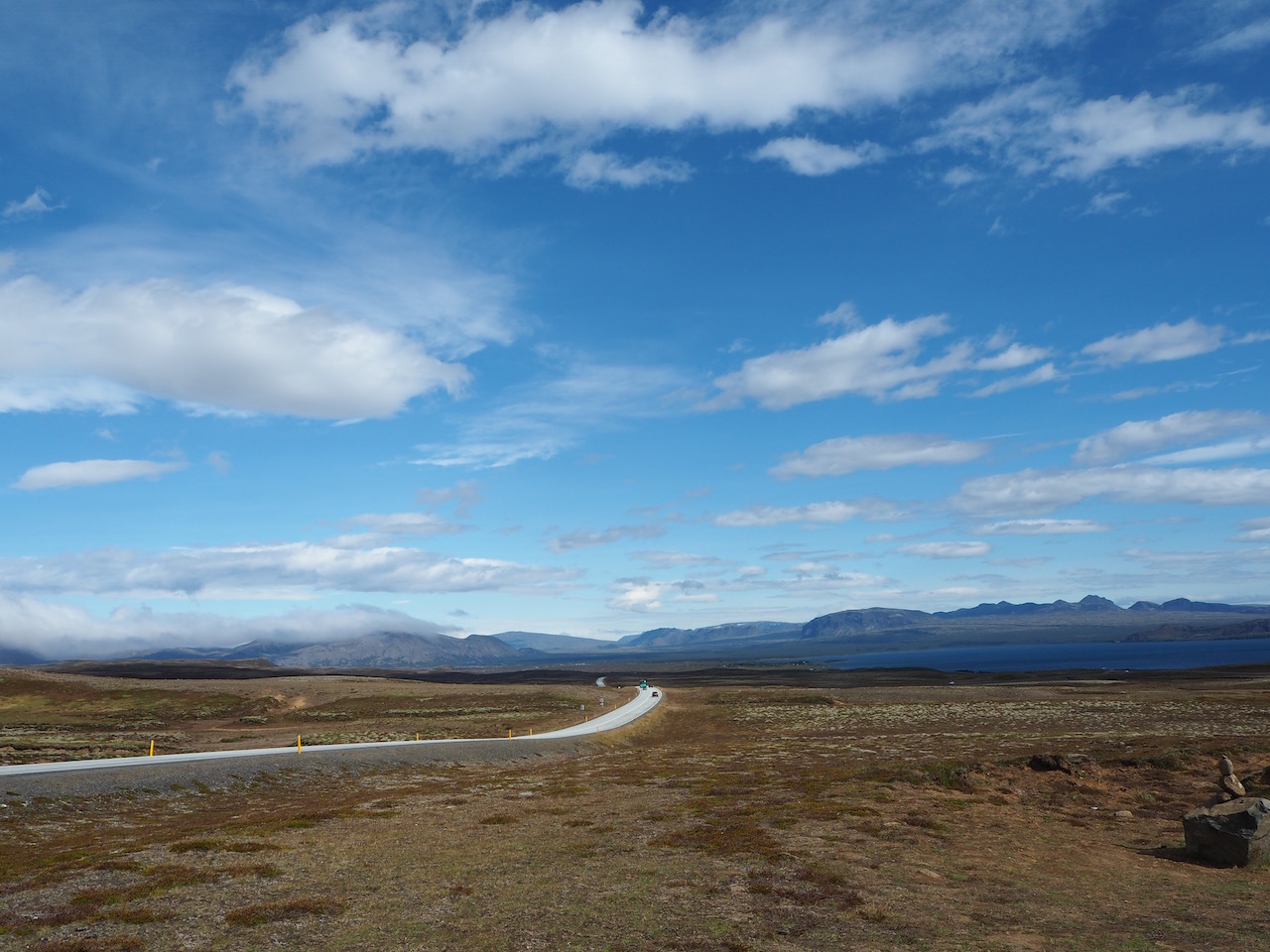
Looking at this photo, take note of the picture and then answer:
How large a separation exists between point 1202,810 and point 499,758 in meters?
37.8

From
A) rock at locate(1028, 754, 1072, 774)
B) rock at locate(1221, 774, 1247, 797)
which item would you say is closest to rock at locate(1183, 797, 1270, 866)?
rock at locate(1221, 774, 1247, 797)

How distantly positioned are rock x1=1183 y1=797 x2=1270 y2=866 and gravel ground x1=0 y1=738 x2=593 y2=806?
1443 inches

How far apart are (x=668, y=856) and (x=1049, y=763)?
2376 centimetres

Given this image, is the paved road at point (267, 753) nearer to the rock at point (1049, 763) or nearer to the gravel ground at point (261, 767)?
the gravel ground at point (261, 767)

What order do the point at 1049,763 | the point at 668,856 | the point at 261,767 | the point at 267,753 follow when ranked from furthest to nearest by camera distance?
the point at 267,753 → the point at 261,767 → the point at 1049,763 → the point at 668,856

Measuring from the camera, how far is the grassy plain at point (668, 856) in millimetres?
16125

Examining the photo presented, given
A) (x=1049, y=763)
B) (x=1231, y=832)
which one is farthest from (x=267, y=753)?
(x=1231, y=832)

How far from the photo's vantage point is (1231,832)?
22.2 metres

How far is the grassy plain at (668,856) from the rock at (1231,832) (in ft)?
1.83

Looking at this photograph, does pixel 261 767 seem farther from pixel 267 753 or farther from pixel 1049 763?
pixel 1049 763

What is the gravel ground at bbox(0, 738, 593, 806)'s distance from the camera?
32562mm

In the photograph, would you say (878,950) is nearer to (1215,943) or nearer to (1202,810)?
(1215,943)

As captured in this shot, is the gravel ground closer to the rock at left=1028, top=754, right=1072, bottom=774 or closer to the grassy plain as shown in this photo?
the grassy plain

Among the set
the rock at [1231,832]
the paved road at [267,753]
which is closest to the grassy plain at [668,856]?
the rock at [1231,832]
